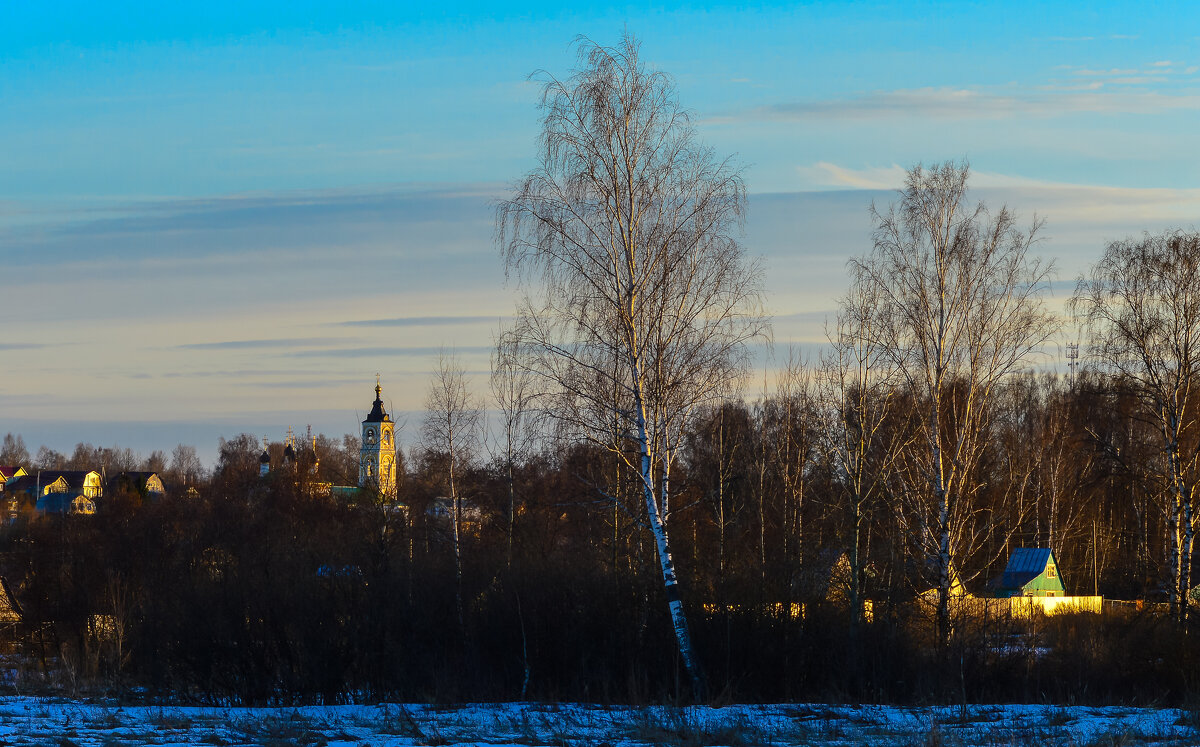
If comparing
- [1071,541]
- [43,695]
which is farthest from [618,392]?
[1071,541]

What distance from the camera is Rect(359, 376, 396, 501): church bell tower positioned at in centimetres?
5535

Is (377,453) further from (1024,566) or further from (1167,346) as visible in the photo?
(1167,346)

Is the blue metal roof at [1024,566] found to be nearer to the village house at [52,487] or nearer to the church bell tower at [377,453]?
the church bell tower at [377,453]

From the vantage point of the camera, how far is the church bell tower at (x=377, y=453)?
182 ft

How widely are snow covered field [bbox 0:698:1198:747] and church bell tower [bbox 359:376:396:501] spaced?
1318 inches

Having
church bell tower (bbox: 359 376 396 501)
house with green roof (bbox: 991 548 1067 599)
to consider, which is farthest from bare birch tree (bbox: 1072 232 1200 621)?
church bell tower (bbox: 359 376 396 501)

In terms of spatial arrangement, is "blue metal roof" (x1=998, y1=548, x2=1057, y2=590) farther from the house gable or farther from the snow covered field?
the snow covered field

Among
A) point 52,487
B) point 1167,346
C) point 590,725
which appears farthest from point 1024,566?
point 52,487

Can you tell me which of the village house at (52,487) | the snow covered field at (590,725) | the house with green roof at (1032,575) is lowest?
the house with green roof at (1032,575)

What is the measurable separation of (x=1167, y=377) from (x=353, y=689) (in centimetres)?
1977

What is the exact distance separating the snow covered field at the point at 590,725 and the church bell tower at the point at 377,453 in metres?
33.5

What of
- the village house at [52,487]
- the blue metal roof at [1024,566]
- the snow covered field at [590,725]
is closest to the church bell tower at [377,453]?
the blue metal roof at [1024,566]

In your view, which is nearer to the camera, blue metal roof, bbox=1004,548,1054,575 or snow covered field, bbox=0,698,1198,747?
snow covered field, bbox=0,698,1198,747

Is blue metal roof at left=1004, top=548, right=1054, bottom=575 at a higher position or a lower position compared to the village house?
lower
